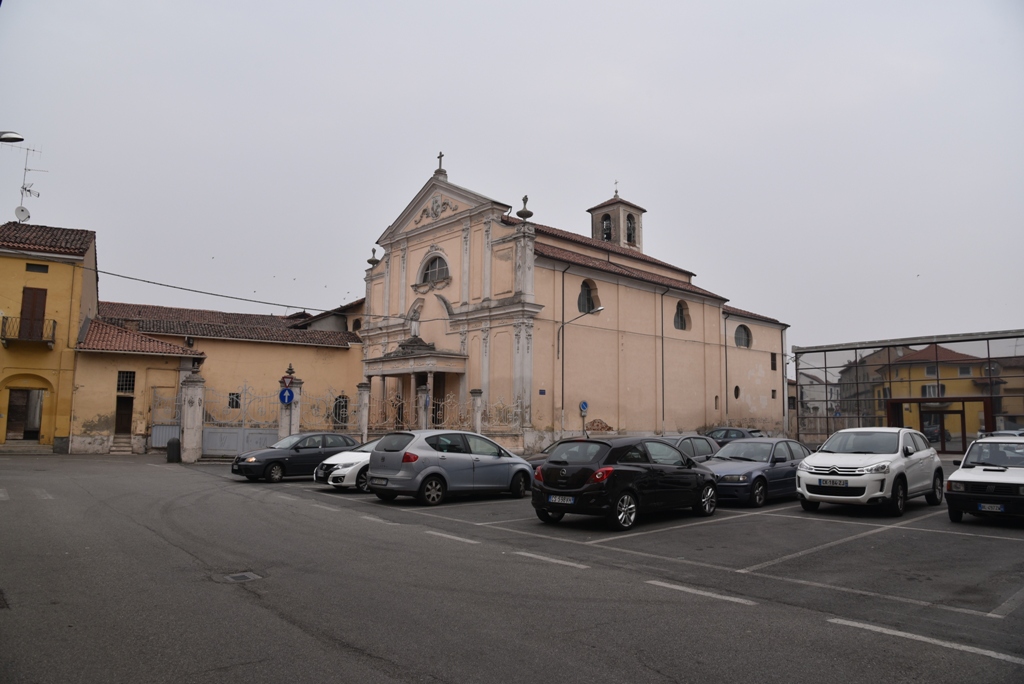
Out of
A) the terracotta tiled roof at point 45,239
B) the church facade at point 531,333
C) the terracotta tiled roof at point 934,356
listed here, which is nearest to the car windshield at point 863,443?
the church facade at point 531,333

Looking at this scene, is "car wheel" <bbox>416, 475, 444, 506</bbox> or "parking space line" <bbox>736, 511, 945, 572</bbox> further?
"car wheel" <bbox>416, 475, 444, 506</bbox>

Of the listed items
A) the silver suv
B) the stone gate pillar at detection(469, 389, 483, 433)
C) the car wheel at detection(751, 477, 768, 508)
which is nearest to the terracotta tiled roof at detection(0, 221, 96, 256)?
the stone gate pillar at detection(469, 389, 483, 433)

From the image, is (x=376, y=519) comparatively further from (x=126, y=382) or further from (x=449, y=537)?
(x=126, y=382)

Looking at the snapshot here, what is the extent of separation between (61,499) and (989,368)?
3732 cm

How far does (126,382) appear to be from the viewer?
2914 centimetres

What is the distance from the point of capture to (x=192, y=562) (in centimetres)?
807

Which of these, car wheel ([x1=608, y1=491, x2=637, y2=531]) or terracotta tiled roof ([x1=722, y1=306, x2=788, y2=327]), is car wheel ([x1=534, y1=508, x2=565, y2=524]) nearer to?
car wheel ([x1=608, y1=491, x2=637, y2=531])

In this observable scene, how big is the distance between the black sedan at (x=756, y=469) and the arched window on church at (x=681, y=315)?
75.3 ft

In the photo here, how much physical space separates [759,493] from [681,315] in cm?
2600

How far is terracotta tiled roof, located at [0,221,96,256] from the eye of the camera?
27453 mm

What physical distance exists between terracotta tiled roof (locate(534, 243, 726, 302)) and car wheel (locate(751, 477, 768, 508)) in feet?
60.2

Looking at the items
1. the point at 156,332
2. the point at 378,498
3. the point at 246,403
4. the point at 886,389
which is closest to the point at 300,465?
the point at 378,498

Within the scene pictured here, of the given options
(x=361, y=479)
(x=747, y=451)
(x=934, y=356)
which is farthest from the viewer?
(x=934, y=356)

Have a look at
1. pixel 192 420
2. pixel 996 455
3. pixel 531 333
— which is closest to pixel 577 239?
pixel 531 333
